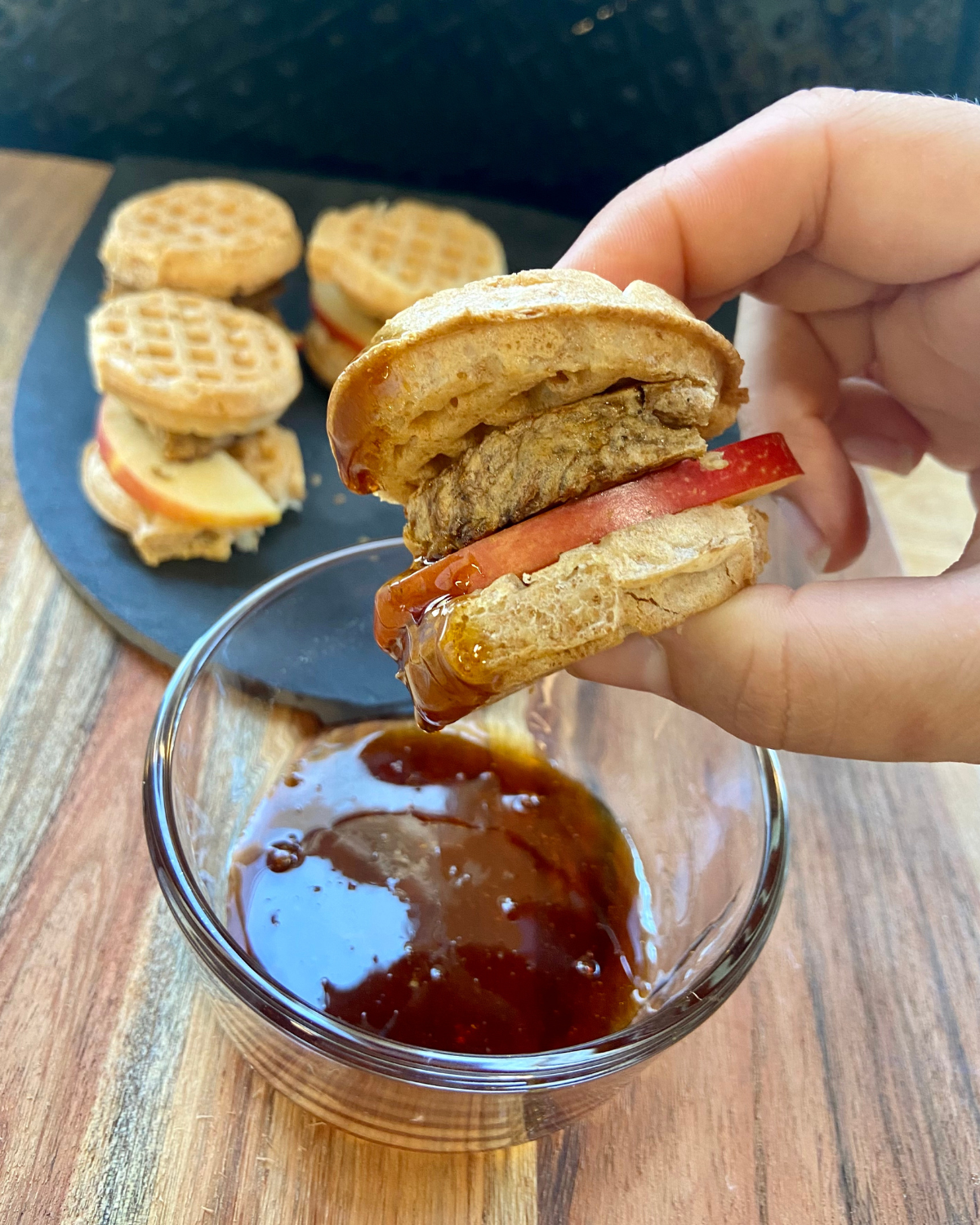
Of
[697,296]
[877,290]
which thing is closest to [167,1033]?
[697,296]

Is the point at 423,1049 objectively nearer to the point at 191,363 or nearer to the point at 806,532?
the point at 806,532

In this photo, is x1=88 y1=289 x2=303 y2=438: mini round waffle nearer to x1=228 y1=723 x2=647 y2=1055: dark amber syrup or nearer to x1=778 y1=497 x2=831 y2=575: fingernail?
x1=228 y1=723 x2=647 y2=1055: dark amber syrup

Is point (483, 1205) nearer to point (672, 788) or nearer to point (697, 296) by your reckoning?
point (672, 788)

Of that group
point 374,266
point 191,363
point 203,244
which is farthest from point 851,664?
point 203,244

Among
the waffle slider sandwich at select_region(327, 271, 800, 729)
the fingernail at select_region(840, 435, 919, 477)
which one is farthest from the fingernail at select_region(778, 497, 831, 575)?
the waffle slider sandwich at select_region(327, 271, 800, 729)

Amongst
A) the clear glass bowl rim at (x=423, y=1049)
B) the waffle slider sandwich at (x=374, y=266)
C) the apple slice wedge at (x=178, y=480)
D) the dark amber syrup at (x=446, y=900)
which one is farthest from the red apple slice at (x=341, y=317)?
the clear glass bowl rim at (x=423, y=1049)
